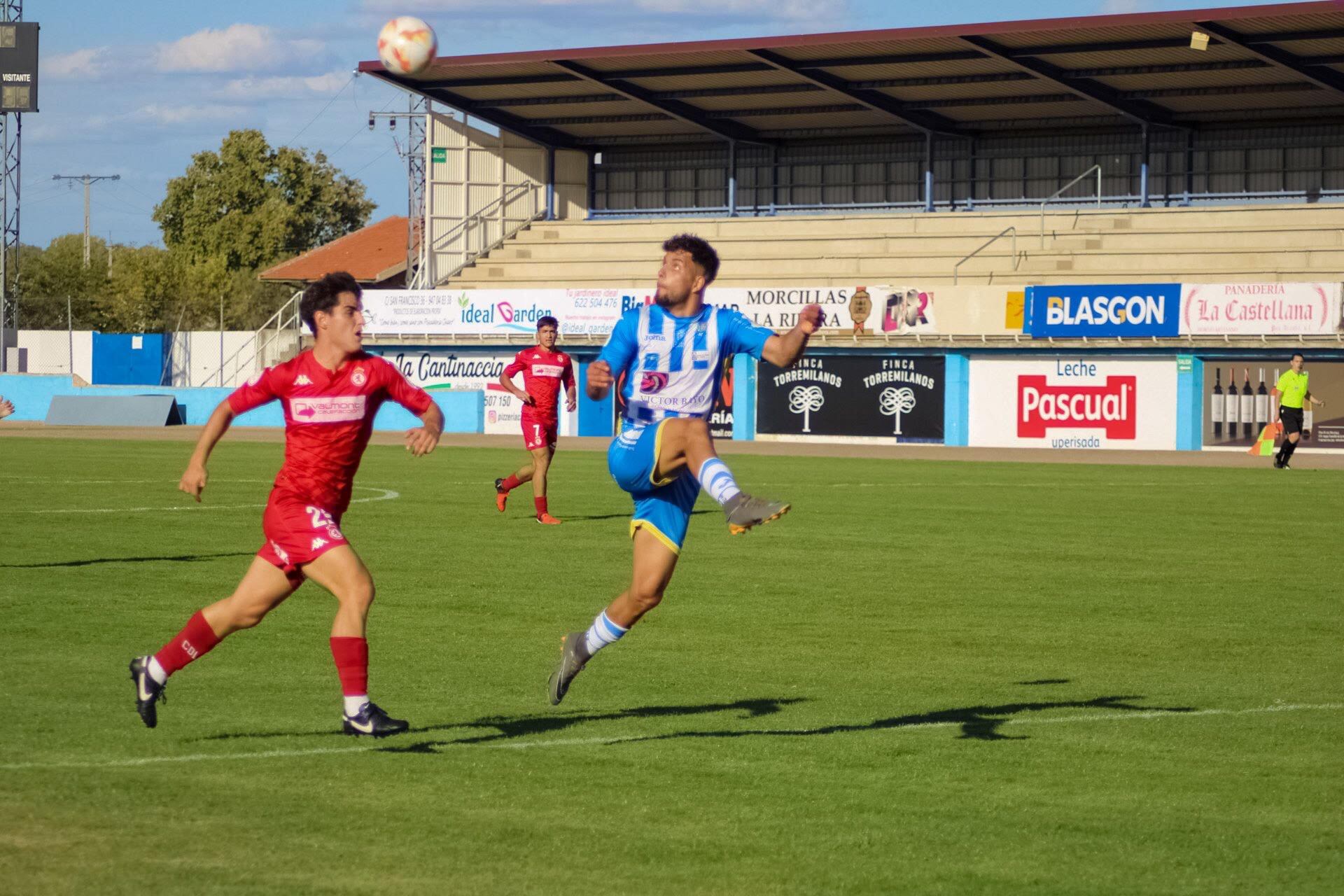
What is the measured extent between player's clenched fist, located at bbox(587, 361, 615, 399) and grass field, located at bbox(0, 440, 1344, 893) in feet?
5.04

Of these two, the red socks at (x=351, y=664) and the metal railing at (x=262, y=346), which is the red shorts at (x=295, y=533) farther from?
the metal railing at (x=262, y=346)

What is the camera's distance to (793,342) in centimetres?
803

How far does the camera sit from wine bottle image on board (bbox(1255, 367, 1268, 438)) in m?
44.5

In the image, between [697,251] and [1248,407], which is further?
[1248,407]

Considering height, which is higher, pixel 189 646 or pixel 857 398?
pixel 857 398

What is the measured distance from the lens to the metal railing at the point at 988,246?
5081 cm

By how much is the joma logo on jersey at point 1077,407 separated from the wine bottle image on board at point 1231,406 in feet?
7.51

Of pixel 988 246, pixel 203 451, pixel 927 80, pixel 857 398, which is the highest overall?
pixel 927 80

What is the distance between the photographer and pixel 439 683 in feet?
29.9

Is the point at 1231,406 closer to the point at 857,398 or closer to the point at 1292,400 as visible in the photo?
the point at 857,398

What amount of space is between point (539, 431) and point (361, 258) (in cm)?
6302

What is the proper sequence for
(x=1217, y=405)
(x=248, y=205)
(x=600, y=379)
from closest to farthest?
(x=600, y=379) → (x=1217, y=405) → (x=248, y=205)

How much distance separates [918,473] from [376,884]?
27.9 metres

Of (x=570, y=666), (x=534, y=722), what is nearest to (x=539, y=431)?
(x=570, y=666)
